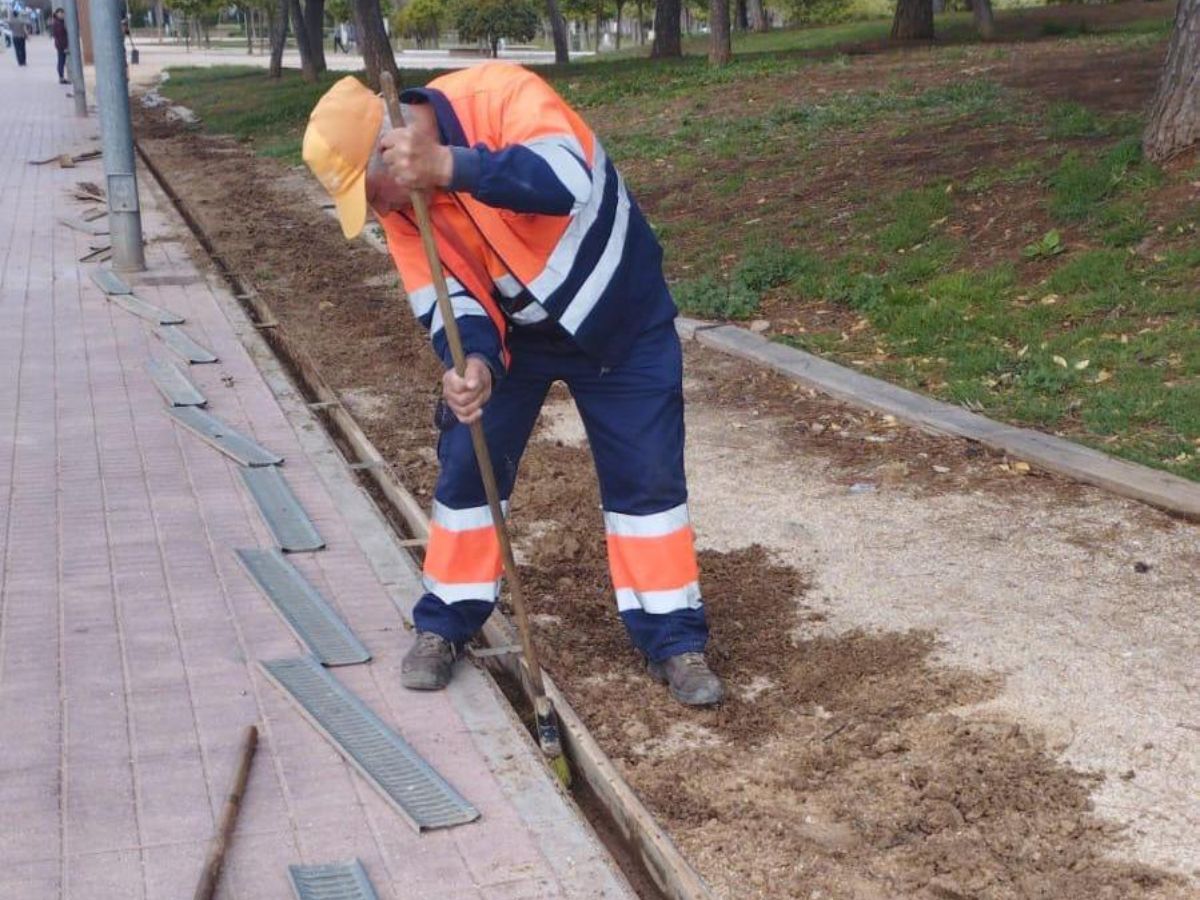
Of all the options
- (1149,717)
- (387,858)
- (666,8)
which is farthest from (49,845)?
(666,8)

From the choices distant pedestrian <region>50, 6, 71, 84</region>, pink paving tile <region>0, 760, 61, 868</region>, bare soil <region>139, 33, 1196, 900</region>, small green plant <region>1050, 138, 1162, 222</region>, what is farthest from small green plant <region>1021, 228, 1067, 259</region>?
distant pedestrian <region>50, 6, 71, 84</region>

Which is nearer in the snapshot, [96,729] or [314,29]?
[96,729]

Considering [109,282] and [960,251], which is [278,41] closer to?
[109,282]

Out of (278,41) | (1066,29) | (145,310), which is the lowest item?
(145,310)

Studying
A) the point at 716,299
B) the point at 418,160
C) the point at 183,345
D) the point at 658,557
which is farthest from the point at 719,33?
the point at 418,160

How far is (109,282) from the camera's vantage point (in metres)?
10.8

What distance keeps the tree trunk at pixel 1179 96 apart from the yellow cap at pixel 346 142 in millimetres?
6852

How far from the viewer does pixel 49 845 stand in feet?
11.6

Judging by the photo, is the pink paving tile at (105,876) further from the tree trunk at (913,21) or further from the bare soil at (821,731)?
the tree trunk at (913,21)

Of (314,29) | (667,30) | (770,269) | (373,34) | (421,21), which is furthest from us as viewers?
(421,21)

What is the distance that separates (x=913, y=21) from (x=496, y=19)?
31.3m

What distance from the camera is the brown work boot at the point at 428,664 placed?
4.39m

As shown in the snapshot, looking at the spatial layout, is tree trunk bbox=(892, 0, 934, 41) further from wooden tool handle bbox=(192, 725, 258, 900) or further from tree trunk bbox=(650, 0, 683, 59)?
wooden tool handle bbox=(192, 725, 258, 900)

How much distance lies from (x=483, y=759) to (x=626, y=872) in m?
0.56
